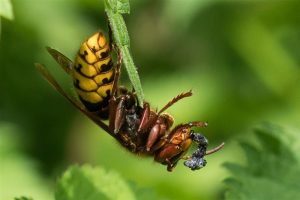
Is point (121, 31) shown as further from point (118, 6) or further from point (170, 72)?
point (170, 72)

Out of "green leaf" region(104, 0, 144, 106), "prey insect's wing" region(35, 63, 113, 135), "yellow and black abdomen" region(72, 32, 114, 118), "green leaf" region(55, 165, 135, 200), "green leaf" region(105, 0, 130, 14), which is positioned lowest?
"green leaf" region(55, 165, 135, 200)

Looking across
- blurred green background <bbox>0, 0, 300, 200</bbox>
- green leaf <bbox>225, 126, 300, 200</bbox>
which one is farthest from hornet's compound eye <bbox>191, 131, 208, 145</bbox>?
blurred green background <bbox>0, 0, 300, 200</bbox>

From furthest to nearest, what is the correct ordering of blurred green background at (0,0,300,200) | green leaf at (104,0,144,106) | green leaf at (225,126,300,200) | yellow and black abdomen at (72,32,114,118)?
blurred green background at (0,0,300,200) < green leaf at (225,126,300,200) < yellow and black abdomen at (72,32,114,118) < green leaf at (104,0,144,106)

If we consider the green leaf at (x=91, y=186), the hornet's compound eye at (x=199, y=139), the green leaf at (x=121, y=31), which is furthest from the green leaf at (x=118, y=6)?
the hornet's compound eye at (x=199, y=139)

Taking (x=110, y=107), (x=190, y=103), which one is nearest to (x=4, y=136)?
(x=190, y=103)

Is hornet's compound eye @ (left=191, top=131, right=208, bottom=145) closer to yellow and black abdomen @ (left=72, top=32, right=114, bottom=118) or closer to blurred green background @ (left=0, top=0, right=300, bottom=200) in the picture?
yellow and black abdomen @ (left=72, top=32, right=114, bottom=118)

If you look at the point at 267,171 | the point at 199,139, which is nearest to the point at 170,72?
the point at 267,171
